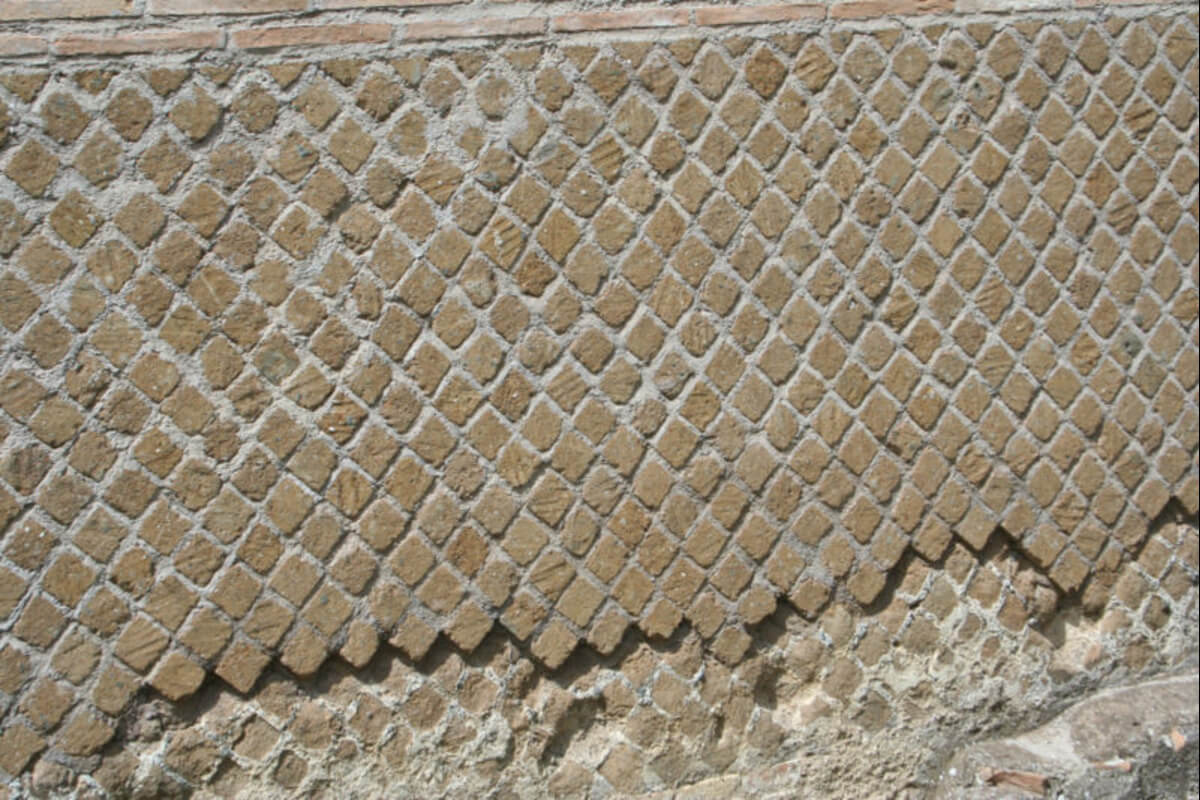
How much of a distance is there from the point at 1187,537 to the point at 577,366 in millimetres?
2093

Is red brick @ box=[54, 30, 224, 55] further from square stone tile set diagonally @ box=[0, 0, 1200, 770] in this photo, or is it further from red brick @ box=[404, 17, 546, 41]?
red brick @ box=[404, 17, 546, 41]

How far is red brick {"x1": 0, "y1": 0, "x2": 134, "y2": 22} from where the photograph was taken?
2662 millimetres

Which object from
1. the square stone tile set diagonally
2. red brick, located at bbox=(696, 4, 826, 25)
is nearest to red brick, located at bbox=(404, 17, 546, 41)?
the square stone tile set diagonally

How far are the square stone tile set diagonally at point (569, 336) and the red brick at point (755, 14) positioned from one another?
0.05m

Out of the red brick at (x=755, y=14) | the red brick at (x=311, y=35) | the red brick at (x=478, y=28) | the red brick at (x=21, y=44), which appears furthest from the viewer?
the red brick at (x=755, y=14)

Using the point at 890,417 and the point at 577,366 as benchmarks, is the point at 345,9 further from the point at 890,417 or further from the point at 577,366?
the point at 890,417

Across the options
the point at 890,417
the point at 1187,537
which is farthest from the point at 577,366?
the point at 1187,537

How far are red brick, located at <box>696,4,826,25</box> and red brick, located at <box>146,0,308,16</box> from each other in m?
1.05

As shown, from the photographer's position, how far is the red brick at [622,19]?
299 centimetres

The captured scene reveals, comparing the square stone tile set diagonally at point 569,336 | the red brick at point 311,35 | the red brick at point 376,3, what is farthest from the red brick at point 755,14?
the red brick at point 311,35

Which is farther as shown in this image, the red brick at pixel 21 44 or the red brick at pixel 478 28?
the red brick at pixel 478 28

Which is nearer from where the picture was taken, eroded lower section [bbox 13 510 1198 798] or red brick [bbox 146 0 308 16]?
red brick [bbox 146 0 308 16]

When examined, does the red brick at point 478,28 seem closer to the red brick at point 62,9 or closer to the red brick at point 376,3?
the red brick at point 376,3

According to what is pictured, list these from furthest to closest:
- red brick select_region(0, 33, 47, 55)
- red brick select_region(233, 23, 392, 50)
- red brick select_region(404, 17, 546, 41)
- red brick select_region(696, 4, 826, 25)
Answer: red brick select_region(696, 4, 826, 25), red brick select_region(404, 17, 546, 41), red brick select_region(233, 23, 392, 50), red brick select_region(0, 33, 47, 55)
